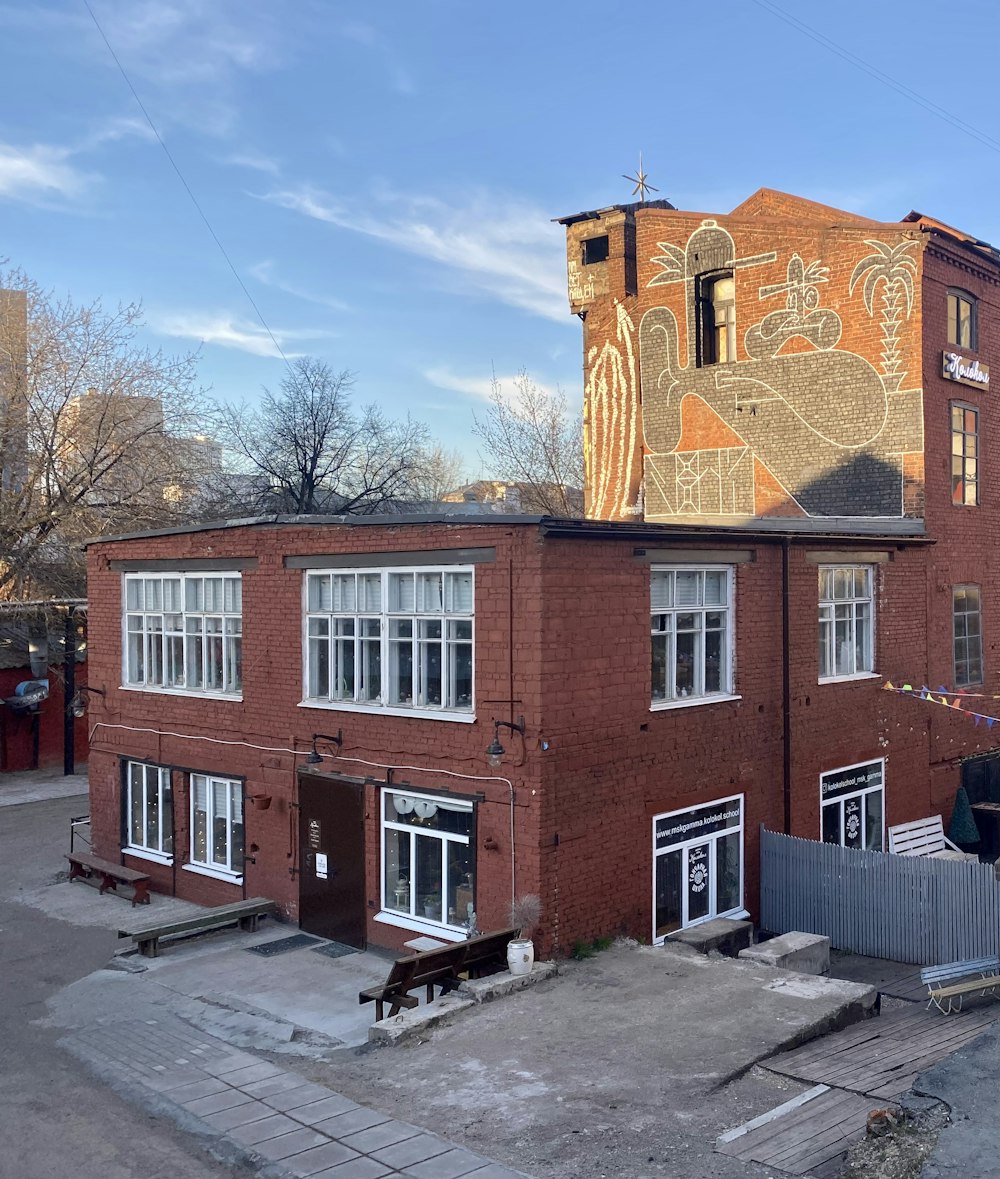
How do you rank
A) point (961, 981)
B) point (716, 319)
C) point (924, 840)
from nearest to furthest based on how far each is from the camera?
point (961, 981), point (924, 840), point (716, 319)

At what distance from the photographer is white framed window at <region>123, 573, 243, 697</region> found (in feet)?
55.2

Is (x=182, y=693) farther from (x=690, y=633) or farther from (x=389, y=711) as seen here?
(x=690, y=633)

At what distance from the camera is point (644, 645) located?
45.2ft

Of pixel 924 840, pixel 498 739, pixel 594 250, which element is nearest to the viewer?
pixel 498 739

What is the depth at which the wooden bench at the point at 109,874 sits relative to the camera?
17.0 metres

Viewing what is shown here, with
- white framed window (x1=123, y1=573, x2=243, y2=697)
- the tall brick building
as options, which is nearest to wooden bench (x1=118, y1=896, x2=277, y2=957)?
the tall brick building

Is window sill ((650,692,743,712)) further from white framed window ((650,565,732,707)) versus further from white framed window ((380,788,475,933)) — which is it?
white framed window ((380,788,475,933))

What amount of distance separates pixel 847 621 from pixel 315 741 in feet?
28.4

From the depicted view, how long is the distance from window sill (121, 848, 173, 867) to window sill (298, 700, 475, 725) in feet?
14.2

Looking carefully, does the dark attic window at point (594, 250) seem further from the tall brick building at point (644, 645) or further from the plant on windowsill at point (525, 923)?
the plant on windowsill at point (525, 923)

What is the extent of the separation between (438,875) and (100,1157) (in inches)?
220

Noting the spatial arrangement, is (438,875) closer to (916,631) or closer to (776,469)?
(916,631)

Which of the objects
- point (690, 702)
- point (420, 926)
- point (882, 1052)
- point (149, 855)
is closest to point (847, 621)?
point (690, 702)

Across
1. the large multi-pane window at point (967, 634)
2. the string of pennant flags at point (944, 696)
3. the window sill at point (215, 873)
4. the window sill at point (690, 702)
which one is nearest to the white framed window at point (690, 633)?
the window sill at point (690, 702)
